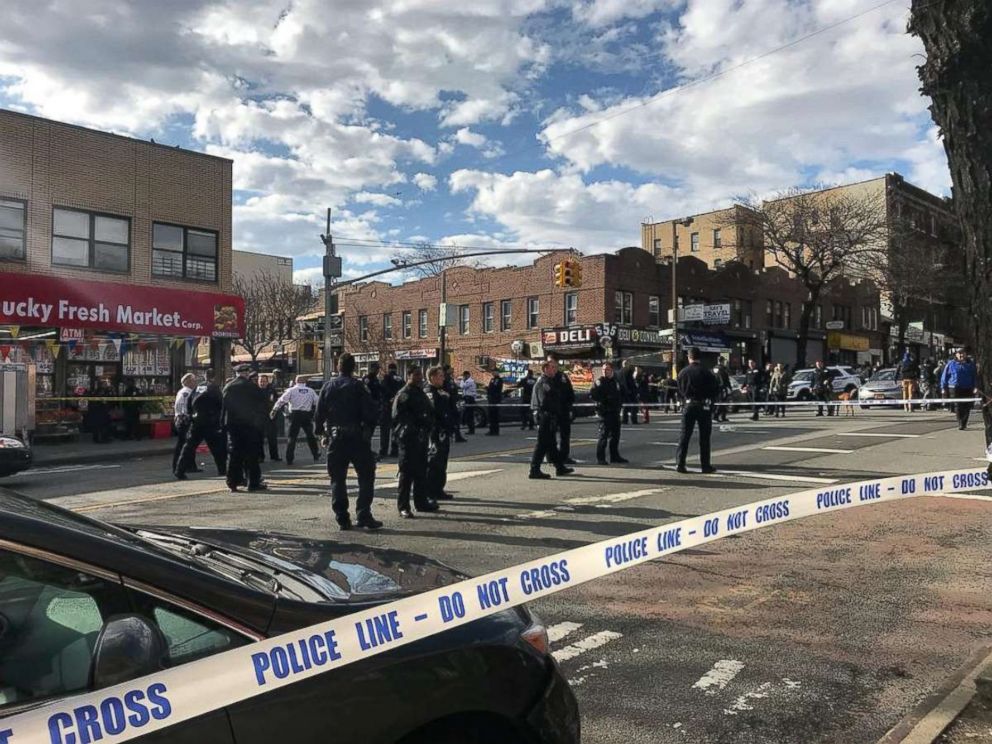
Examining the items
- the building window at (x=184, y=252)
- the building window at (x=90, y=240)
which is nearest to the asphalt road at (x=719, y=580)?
the building window at (x=90, y=240)

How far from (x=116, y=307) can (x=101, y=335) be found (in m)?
0.95

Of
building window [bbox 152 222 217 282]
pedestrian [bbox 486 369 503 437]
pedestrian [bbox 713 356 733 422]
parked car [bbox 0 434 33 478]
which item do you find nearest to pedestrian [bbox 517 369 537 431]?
pedestrian [bbox 486 369 503 437]

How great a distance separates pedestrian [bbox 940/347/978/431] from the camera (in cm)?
1628

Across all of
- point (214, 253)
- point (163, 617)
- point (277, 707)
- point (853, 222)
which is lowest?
A: point (277, 707)

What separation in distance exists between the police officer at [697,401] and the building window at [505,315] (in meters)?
32.0

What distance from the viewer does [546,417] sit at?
426 inches

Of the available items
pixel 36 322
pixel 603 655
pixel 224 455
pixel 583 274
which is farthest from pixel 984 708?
pixel 583 274

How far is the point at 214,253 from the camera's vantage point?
23172 mm

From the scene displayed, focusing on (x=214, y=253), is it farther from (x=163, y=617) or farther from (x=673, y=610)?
(x=163, y=617)

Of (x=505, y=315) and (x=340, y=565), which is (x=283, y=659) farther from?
(x=505, y=315)

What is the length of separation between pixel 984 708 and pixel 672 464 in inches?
348

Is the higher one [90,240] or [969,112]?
[90,240]

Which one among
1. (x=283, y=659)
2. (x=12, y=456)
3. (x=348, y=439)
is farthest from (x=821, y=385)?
(x=283, y=659)

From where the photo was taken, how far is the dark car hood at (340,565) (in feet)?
8.07
